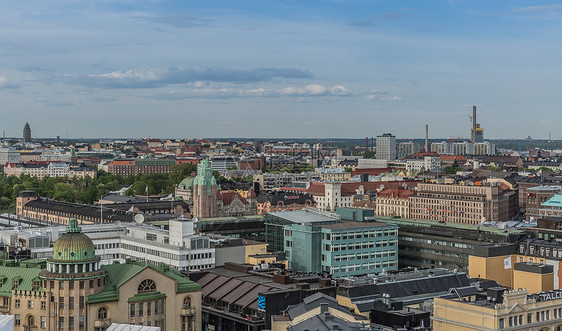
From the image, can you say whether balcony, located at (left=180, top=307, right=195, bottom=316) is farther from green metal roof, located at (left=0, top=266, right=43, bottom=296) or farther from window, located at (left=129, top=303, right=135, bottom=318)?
green metal roof, located at (left=0, top=266, right=43, bottom=296)

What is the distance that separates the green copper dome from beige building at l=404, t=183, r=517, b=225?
412 ft

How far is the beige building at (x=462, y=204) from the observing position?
18575cm

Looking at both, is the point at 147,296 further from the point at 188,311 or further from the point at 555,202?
the point at 555,202

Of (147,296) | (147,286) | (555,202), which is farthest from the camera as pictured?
(555,202)

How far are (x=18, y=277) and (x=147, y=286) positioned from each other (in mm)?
11811

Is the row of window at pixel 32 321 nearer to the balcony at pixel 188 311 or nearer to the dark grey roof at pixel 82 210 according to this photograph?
the balcony at pixel 188 311

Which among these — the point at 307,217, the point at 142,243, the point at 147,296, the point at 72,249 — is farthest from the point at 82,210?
the point at 72,249

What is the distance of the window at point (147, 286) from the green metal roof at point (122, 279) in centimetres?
133

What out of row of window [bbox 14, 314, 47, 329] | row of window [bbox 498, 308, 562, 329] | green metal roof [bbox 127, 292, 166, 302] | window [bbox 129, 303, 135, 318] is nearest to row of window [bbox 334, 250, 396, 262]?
green metal roof [bbox 127, 292, 166, 302]

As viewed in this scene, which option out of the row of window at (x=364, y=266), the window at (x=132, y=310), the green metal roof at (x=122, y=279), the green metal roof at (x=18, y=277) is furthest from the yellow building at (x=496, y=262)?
the green metal roof at (x=18, y=277)

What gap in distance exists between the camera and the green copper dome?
72625mm

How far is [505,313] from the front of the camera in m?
70.0

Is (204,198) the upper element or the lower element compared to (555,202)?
upper

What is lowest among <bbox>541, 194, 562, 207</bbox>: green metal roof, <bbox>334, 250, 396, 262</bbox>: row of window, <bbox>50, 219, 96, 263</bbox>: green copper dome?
<bbox>334, 250, 396, 262</bbox>: row of window
